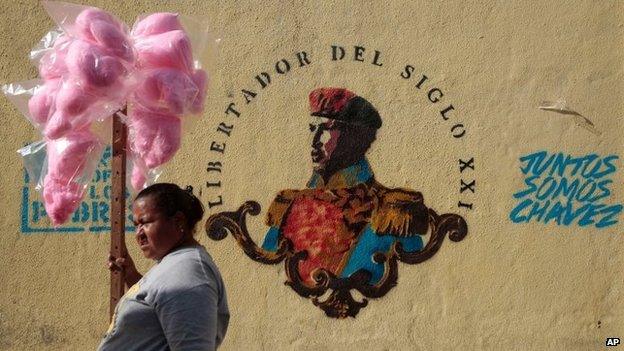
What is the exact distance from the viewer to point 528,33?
6.28m

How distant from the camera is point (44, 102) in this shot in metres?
3.94

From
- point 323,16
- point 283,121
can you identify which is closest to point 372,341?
point 283,121

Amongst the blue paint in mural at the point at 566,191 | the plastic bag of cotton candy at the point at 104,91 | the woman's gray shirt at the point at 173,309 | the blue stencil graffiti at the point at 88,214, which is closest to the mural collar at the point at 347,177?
the blue paint in mural at the point at 566,191

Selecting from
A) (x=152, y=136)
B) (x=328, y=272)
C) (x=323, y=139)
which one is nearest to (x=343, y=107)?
(x=323, y=139)

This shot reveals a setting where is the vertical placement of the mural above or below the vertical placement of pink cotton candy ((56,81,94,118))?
below

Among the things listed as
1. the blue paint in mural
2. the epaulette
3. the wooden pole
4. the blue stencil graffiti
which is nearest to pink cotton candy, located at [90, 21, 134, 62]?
the wooden pole

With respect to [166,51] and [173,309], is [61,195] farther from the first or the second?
[173,309]

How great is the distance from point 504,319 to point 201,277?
3.43 m

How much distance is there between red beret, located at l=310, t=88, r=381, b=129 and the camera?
20.6 feet

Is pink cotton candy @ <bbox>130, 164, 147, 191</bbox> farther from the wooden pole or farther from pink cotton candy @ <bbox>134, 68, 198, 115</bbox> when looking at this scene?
pink cotton candy @ <bbox>134, 68, 198, 115</bbox>

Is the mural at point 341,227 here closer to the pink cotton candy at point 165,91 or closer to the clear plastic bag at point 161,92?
the clear plastic bag at point 161,92

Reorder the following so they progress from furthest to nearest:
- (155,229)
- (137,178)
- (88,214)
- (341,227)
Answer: (88,214)
(341,227)
(137,178)
(155,229)

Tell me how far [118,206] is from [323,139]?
101 inches

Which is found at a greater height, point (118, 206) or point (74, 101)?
point (74, 101)
